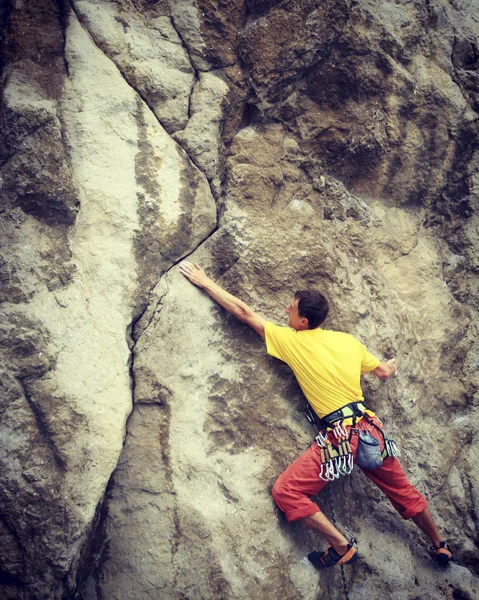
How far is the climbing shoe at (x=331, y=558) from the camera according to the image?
280cm

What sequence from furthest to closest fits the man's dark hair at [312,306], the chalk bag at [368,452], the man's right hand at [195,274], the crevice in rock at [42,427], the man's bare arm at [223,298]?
the man's right hand at [195,274], the man's bare arm at [223,298], the man's dark hair at [312,306], the chalk bag at [368,452], the crevice in rock at [42,427]

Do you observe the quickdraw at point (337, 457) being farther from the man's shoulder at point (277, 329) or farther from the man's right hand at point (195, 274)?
the man's right hand at point (195, 274)

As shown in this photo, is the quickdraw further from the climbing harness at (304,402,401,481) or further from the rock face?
the rock face

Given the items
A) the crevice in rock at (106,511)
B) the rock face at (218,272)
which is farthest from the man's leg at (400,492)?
the crevice in rock at (106,511)

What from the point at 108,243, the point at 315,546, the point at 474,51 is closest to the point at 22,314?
the point at 108,243

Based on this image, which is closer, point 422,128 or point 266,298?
point 266,298

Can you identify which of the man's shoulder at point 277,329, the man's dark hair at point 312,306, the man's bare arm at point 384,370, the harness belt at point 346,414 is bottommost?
the harness belt at point 346,414

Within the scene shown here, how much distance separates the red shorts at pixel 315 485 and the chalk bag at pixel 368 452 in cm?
3

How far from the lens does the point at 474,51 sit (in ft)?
12.5

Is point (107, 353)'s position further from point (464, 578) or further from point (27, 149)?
point (464, 578)

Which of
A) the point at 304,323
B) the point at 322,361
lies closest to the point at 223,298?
the point at 304,323

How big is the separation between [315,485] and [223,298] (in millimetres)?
1345

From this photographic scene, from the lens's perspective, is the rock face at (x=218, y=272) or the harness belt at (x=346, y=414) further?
the harness belt at (x=346, y=414)

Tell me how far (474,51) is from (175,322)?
11.1 ft
